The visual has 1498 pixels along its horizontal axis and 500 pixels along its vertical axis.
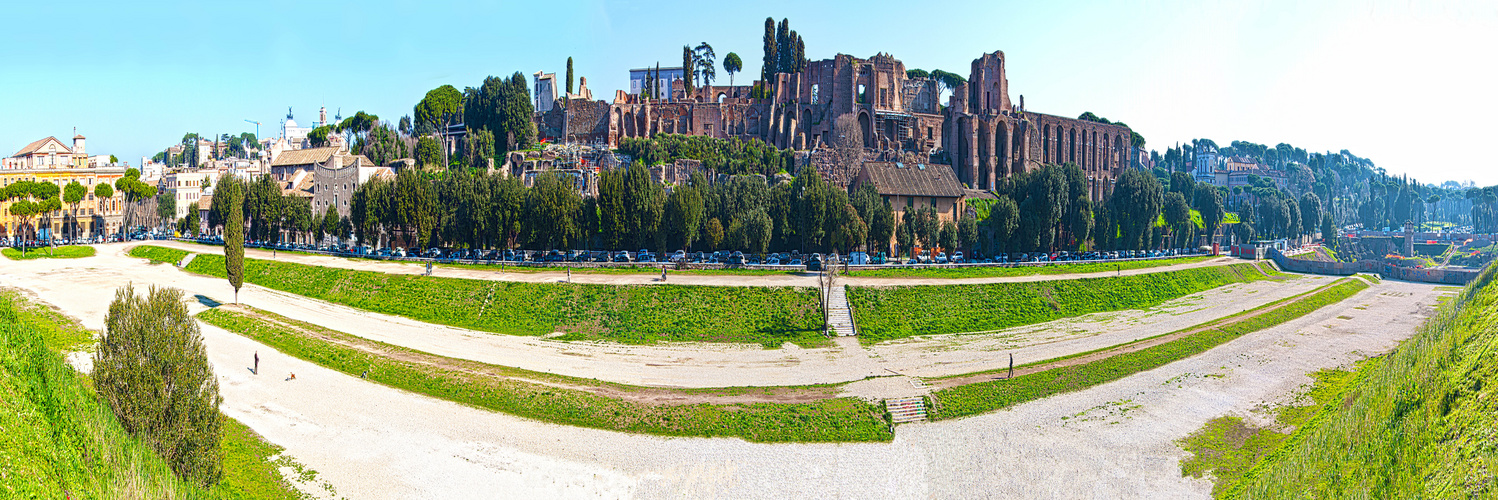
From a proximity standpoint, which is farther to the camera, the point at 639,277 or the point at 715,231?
the point at 715,231

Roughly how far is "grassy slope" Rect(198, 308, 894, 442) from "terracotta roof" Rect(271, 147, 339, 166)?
63174 millimetres

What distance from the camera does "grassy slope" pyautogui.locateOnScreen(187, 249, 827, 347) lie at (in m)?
38.0

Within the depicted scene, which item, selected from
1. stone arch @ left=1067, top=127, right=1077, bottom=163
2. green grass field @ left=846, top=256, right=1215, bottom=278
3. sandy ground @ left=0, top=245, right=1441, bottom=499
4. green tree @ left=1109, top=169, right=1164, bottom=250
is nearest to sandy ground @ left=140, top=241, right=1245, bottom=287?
green grass field @ left=846, top=256, right=1215, bottom=278

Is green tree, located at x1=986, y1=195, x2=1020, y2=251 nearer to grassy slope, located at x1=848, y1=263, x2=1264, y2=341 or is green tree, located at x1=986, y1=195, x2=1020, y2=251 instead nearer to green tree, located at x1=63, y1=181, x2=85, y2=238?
grassy slope, located at x1=848, y1=263, x2=1264, y2=341

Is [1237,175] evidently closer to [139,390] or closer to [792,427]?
[792,427]

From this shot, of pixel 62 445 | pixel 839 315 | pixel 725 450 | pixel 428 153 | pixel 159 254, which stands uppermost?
pixel 428 153

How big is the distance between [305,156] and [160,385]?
258 ft

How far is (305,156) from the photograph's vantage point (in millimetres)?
85188

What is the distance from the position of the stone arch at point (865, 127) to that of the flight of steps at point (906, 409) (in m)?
53.5

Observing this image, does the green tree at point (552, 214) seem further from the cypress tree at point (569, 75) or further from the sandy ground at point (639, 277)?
the cypress tree at point (569, 75)

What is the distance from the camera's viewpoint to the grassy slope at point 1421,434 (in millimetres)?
11789

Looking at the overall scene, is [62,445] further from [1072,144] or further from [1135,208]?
[1072,144]

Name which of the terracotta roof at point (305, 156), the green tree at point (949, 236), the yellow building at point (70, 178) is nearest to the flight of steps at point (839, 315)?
the green tree at point (949, 236)

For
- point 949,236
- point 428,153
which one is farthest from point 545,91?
point 949,236
